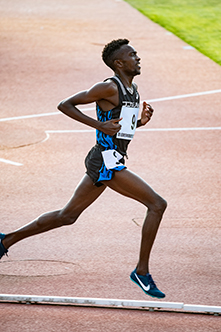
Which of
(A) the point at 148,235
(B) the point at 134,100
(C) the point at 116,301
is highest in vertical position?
(B) the point at 134,100

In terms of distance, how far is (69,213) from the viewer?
626 cm

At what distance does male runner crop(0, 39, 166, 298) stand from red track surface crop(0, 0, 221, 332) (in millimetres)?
641

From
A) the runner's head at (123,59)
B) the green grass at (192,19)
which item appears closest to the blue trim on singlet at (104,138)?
the runner's head at (123,59)

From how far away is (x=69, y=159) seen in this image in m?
10.9

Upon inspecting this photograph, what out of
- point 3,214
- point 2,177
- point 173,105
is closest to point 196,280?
point 3,214

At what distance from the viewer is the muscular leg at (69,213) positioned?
20.3 feet

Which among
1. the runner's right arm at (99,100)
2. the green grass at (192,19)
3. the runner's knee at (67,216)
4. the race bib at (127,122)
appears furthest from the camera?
the green grass at (192,19)

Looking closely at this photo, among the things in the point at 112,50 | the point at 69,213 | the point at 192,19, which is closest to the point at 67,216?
the point at 69,213

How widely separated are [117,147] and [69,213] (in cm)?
74

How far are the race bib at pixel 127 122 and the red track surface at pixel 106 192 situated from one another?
1471 mm

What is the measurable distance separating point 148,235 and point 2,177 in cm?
449

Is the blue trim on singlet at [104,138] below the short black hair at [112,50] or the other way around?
below

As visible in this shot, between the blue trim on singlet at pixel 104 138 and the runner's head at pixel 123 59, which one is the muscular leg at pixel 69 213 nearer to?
the blue trim on singlet at pixel 104 138

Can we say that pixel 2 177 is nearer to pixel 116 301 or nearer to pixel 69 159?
pixel 69 159
